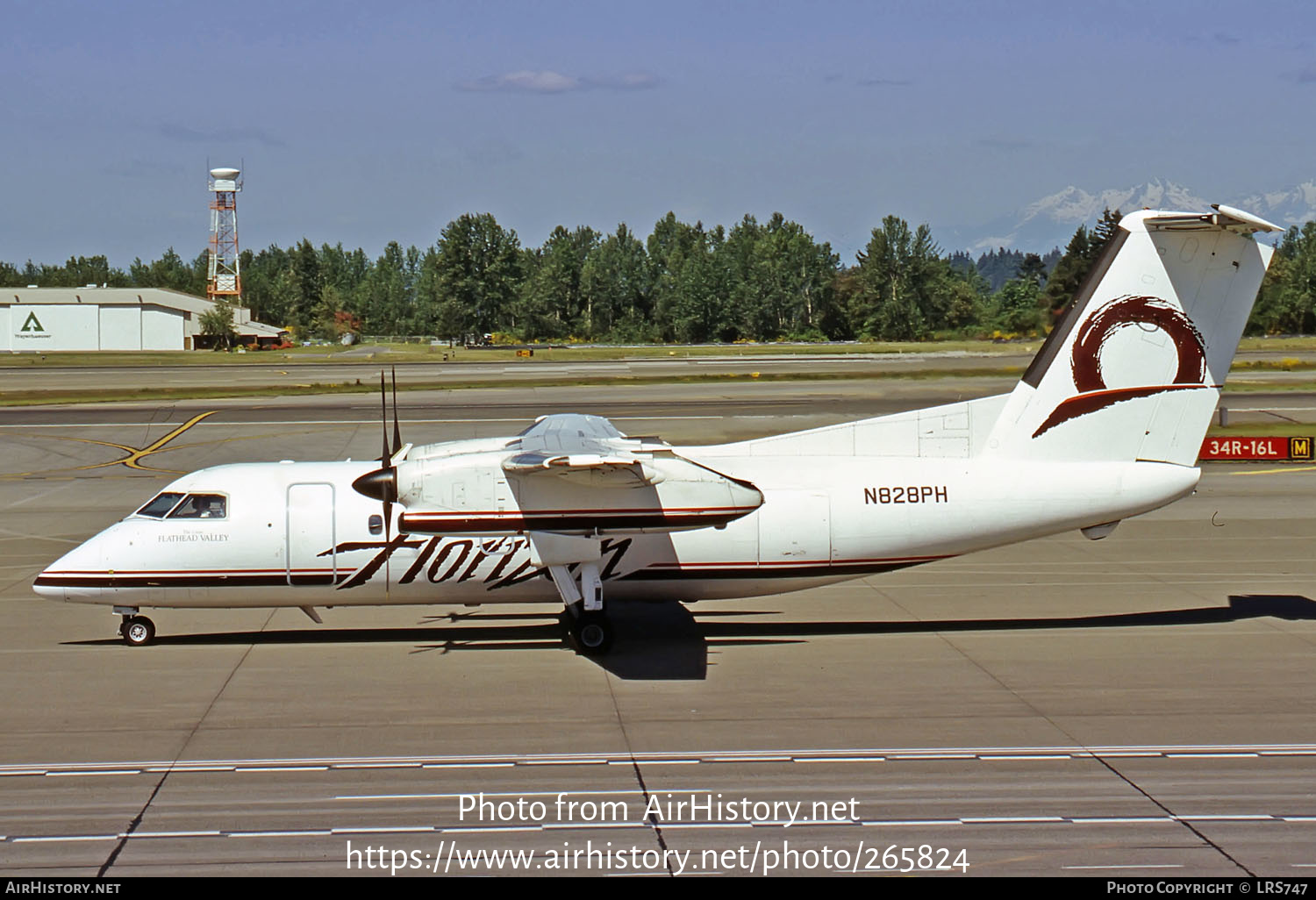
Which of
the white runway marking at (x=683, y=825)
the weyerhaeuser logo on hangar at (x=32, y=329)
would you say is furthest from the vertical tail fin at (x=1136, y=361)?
the weyerhaeuser logo on hangar at (x=32, y=329)

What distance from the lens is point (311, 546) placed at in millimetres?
17422

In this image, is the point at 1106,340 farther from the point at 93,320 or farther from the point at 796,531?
the point at 93,320

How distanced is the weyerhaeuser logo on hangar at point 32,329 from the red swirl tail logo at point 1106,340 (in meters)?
121

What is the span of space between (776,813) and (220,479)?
10.8 metres

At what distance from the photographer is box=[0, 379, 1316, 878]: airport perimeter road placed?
34.3ft

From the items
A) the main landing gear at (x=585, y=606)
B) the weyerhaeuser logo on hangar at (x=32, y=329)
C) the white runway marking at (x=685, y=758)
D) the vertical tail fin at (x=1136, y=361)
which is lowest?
the white runway marking at (x=685, y=758)

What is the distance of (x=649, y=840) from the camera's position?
1056cm

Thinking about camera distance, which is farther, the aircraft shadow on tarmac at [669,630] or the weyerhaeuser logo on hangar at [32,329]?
the weyerhaeuser logo on hangar at [32,329]

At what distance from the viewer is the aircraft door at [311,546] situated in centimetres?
1742

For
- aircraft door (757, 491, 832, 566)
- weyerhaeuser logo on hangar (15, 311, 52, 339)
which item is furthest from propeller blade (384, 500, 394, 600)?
weyerhaeuser logo on hangar (15, 311, 52, 339)

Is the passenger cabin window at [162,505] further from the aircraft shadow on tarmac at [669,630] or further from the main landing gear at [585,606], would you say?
the main landing gear at [585,606]

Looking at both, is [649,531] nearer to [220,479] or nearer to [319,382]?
[220,479]
